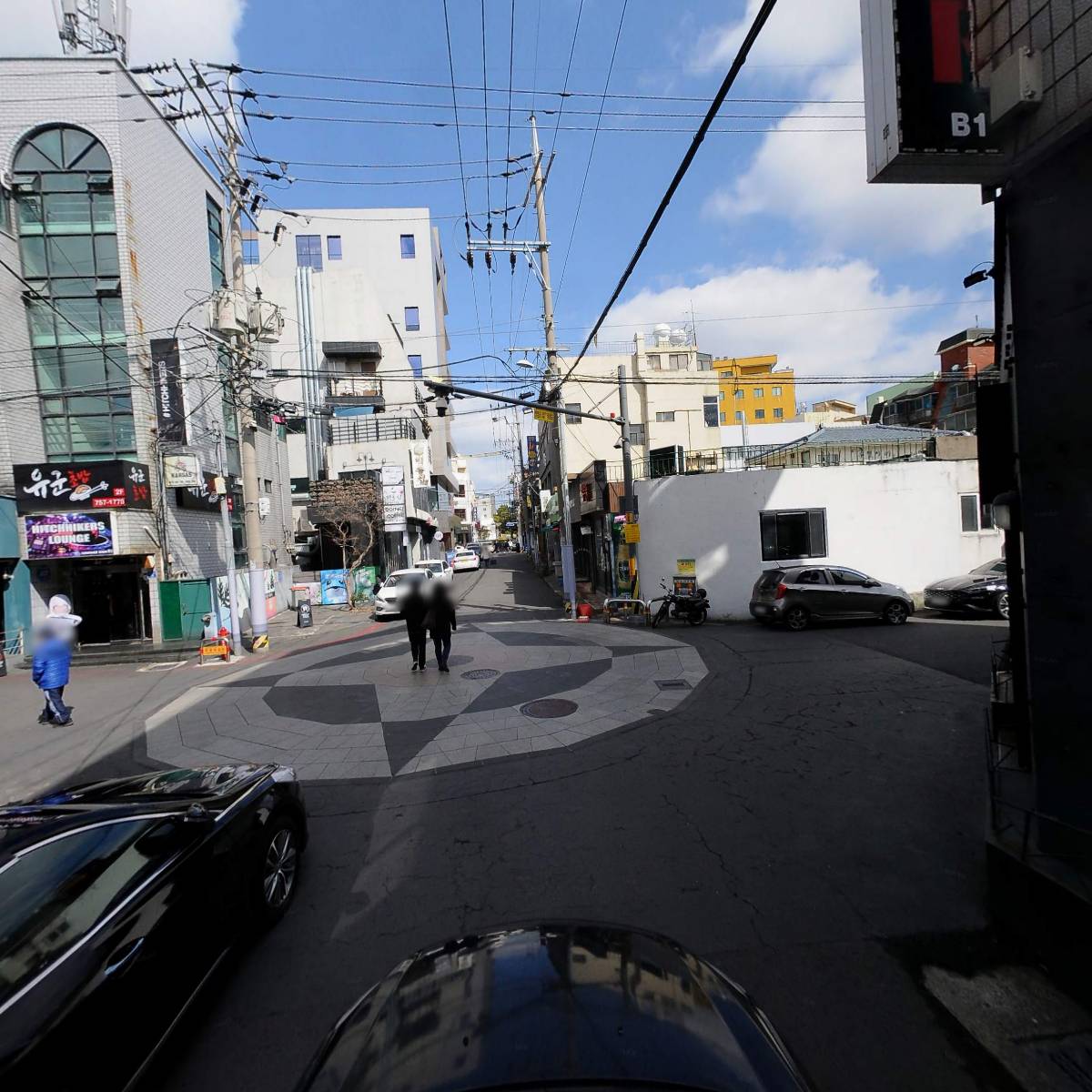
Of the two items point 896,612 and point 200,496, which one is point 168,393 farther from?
point 896,612

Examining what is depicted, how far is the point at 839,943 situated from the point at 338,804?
4527mm

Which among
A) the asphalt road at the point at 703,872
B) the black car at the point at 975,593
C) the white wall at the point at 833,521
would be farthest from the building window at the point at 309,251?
the asphalt road at the point at 703,872

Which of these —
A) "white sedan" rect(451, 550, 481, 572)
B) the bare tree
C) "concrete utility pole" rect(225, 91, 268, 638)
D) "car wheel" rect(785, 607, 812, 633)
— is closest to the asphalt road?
"car wheel" rect(785, 607, 812, 633)

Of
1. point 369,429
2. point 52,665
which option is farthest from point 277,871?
point 369,429

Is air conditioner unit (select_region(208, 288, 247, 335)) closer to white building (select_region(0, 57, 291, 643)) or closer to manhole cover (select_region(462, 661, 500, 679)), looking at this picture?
white building (select_region(0, 57, 291, 643))

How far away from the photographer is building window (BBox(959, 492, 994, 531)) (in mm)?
17266

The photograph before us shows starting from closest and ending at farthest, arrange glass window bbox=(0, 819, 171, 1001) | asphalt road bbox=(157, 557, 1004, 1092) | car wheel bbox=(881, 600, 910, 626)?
1. glass window bbox=(0, 819, 171, 1001)
2. asphalt road bbox=(157, 557, 1004, 1092)
3. car wheel bbox=(881, 600, 910, 626)

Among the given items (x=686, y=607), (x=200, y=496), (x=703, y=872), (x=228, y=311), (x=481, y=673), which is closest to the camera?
(x=703, y=872)

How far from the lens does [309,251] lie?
45.0 meters

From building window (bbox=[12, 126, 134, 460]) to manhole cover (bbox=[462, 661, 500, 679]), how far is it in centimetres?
1428

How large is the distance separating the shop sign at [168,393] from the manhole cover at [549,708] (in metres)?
14.4

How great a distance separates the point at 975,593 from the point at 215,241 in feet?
88.9

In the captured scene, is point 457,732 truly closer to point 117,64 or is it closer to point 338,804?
point 338,804

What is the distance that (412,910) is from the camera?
4.09m
